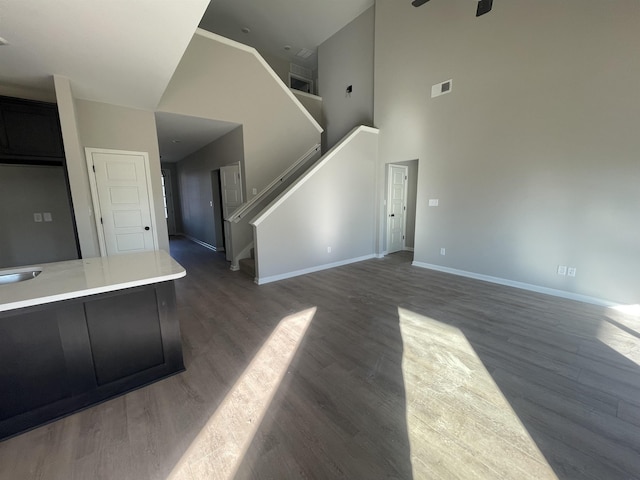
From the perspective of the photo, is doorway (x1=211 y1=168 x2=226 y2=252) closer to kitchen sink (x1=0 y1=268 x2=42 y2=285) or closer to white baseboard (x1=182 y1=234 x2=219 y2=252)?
white baseboard (x1=182 y1=234 x2=219 y2=252)

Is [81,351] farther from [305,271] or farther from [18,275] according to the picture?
[305,271]

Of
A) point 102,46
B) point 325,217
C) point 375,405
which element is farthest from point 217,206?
point 375,405

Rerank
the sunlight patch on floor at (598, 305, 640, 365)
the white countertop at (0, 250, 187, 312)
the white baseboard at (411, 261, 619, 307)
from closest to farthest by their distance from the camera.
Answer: the white countertop at (0, 250, 187, 312), the sunlight patch on floor at (598, 305, 640, 365), the white baseboard at (411, 261, 619, 307)

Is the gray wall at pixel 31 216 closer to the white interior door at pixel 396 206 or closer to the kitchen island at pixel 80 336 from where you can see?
the kitchen island at pixel 80 336

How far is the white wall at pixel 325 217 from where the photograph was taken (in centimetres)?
427

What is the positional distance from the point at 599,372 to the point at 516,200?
2564 mm

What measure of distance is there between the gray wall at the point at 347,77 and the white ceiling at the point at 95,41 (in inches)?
171

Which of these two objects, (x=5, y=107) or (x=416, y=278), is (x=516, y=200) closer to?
(x=416, y=278)

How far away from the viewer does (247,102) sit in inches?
192

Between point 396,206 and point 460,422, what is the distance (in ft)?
16.8

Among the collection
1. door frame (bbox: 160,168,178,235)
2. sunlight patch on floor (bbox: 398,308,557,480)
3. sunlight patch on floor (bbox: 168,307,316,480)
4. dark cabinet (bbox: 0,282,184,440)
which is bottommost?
sunlight patch on floor (bbox: 398,308,557,480)

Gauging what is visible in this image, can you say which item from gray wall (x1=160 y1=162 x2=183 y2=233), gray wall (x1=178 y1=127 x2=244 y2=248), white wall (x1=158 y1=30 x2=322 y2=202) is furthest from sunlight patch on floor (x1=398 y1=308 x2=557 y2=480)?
gray wall (x1=160 y1=162 x2=183 y2=233)

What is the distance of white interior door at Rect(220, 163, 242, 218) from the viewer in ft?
17.7

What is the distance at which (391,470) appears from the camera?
1.33 metres
